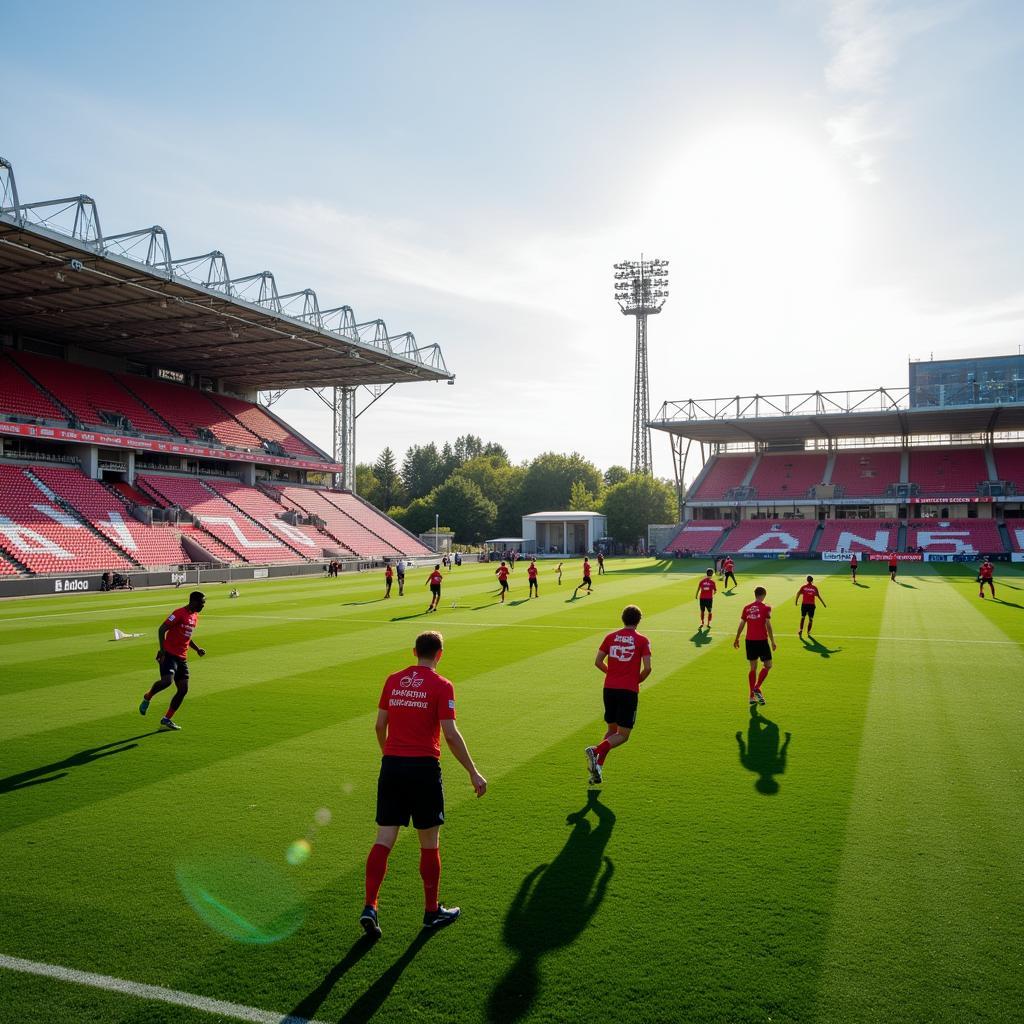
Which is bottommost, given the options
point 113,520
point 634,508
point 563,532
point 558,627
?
point 558,627

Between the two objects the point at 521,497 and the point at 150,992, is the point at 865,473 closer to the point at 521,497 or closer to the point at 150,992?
the point at 521,497

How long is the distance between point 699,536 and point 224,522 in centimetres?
3813

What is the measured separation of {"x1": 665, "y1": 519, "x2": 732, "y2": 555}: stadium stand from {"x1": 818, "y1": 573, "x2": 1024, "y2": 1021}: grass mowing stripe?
51484 millimetres

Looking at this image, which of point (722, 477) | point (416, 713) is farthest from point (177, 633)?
point (722, 477)

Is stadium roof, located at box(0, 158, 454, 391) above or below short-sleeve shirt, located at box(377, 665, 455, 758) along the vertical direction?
above

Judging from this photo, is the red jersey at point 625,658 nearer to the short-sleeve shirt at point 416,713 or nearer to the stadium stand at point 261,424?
the short-sleeve shirt at point 416,713

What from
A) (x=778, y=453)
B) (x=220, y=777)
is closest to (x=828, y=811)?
(x=220, y=777)

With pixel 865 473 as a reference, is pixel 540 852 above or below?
below

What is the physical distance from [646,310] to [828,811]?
80.1m

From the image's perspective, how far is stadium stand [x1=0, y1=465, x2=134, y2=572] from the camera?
112 ft

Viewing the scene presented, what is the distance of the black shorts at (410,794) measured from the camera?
17.2 ft

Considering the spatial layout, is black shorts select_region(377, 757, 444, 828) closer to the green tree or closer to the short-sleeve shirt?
the short-sleeve shirt

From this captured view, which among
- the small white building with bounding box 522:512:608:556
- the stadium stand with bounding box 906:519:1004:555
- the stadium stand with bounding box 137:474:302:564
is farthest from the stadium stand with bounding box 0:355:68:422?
the stadium stand with bounding box 906:519:1004:555

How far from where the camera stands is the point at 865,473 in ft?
216
